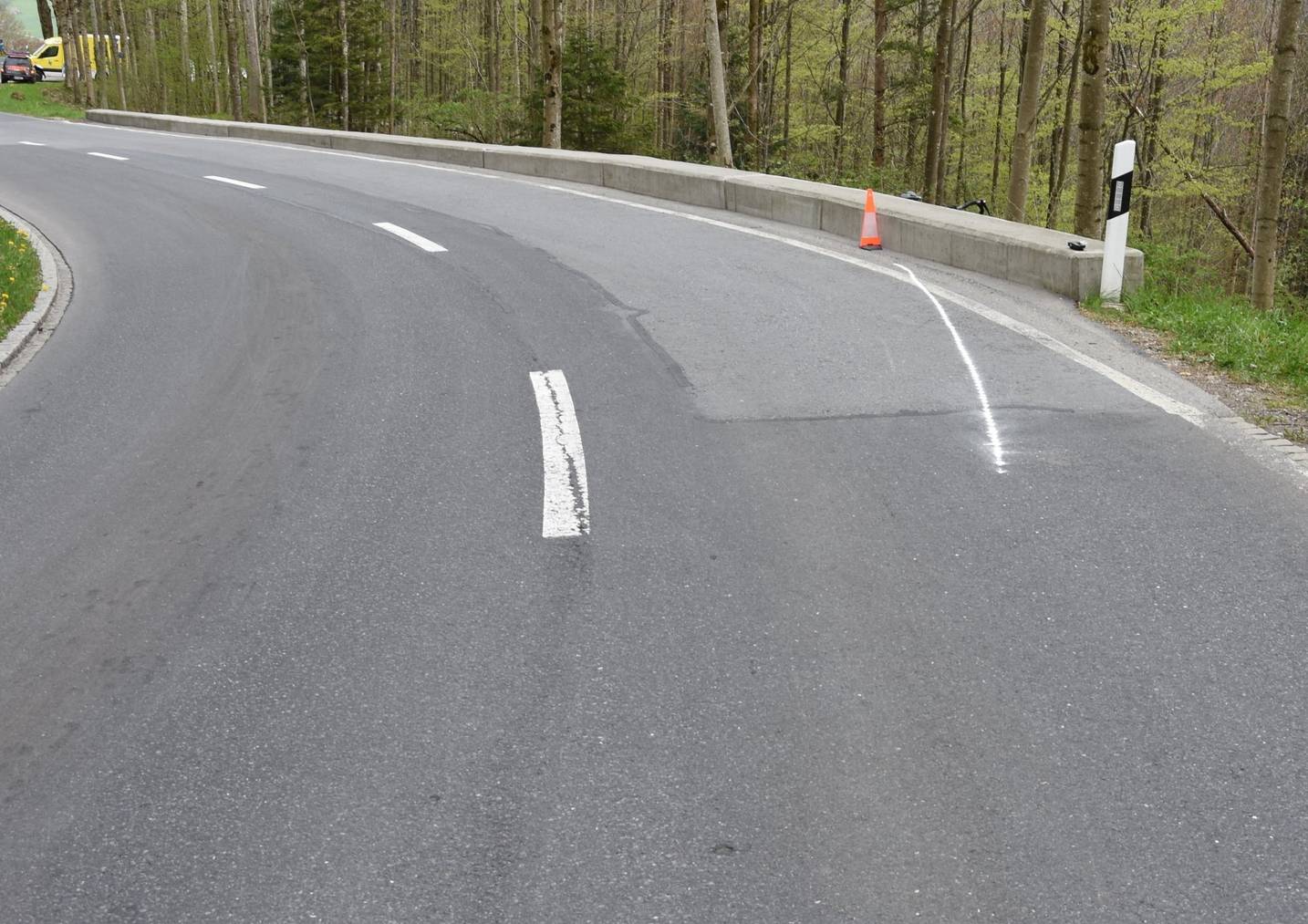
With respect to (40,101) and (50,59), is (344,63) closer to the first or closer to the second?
(40,101)

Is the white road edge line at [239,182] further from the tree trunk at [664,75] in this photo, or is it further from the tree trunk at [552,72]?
the tree trunk at [664,75]

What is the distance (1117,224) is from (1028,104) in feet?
45.8

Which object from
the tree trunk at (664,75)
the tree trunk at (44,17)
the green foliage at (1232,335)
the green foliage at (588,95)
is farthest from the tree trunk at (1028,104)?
the tree trunk at (44,17)

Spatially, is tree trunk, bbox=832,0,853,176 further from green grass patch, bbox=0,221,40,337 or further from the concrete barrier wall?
green grass patch, bbox=0,221,40,337

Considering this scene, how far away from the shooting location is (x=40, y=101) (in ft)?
167

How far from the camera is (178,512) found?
611 cm

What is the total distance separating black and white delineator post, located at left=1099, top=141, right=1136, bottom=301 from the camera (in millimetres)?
10617

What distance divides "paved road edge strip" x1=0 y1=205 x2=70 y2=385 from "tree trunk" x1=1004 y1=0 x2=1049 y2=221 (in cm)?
1700

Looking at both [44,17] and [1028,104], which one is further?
[44,17]

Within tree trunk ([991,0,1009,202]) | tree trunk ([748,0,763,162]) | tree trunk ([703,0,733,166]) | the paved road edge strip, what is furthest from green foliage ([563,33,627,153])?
Answer: the paved road edge strip

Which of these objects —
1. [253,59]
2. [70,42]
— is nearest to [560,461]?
[253,59]

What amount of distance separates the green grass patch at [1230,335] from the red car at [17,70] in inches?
2807

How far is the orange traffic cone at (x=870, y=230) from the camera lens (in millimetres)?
13547

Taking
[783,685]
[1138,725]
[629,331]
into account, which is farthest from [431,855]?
[629,331]
